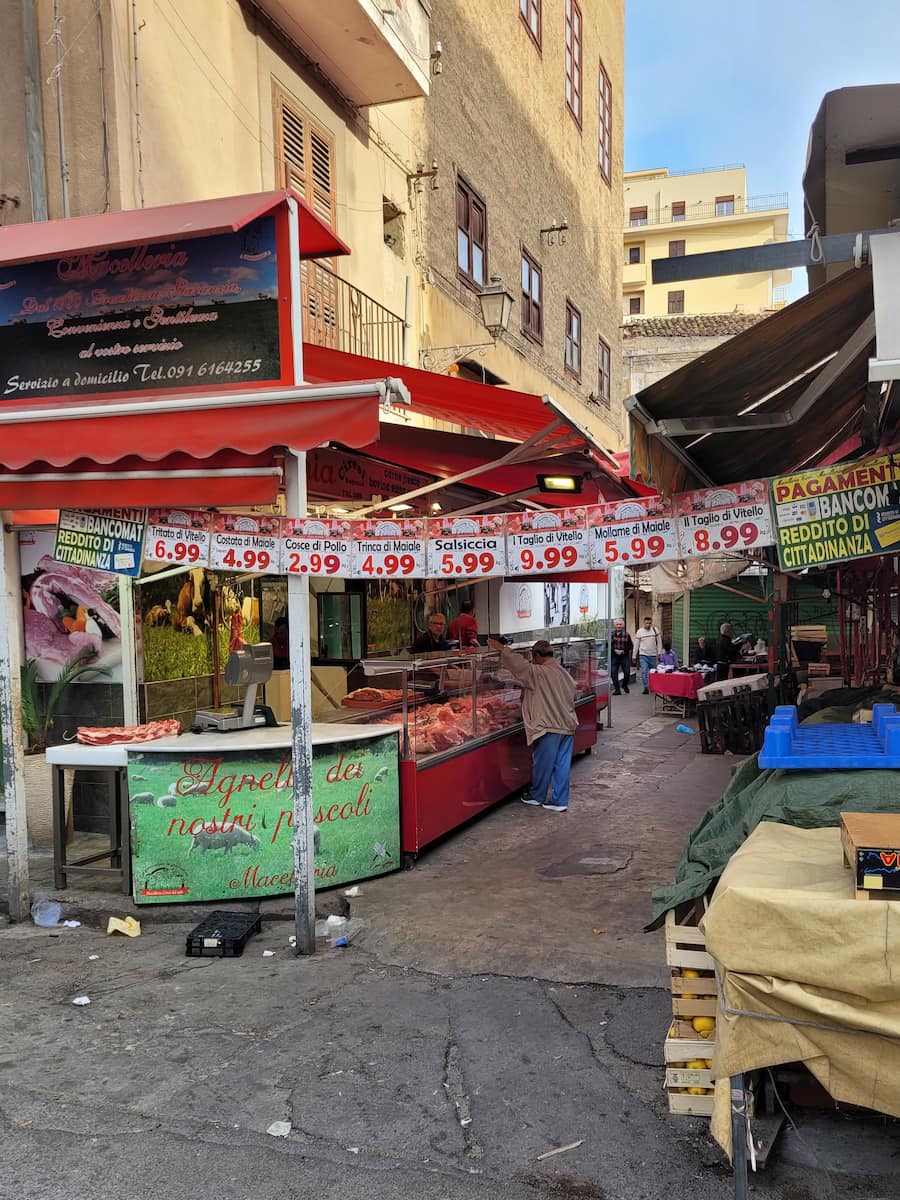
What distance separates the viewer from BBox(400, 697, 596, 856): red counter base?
7.58m

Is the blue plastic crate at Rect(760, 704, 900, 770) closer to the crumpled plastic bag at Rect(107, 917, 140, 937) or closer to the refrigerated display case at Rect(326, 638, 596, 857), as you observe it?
the refrigerated display case at Rect(326, 638, 596, 857)

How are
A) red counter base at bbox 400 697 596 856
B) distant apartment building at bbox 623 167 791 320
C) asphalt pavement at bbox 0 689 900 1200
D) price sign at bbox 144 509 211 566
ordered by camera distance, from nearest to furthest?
1. asphalt pavement at bbox 0 689 900 1200
2. price sign at bbox 144 509 211 566
3. red counter base at bbox 400 697 596 856
4. distant apartment building at bbox 623 167 791 320

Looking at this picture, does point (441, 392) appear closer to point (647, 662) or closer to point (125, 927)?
point (125, 927)

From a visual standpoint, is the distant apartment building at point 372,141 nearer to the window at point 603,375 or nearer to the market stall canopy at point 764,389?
the window at point 603,375

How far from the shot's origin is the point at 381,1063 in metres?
4.32

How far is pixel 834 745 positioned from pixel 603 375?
77.5ft

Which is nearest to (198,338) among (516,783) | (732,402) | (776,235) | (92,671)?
(732,402)

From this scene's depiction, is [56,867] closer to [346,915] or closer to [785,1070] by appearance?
[346,915]

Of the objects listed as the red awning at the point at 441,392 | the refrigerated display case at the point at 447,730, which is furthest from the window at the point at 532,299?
the red awning at the point at 441,392

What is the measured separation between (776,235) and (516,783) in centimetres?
5217

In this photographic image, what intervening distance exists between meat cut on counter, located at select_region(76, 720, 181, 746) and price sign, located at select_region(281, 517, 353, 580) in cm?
209

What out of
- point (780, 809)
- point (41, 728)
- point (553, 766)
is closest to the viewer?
point (780, 809)

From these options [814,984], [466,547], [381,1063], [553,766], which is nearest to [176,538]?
[466,547]

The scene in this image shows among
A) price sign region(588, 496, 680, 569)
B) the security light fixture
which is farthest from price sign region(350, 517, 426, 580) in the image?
the security light fixture
